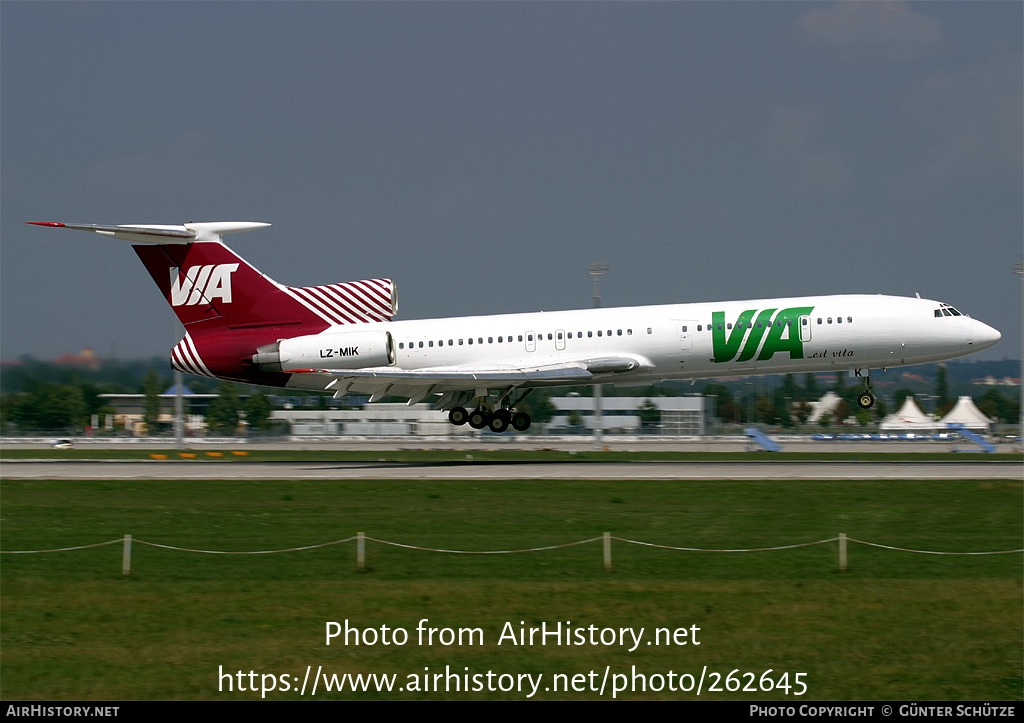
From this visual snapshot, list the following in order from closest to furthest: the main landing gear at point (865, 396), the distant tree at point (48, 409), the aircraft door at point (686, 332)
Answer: the main landing gear at point (865, 396) < the aircraft door at point (686, 332) < the distant tree at point (48, 409)

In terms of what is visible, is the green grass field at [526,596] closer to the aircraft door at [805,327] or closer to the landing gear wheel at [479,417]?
the aircraft door at [805,327]

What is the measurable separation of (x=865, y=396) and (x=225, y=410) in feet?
221

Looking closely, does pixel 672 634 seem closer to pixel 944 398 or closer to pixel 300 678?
pixel 300 678

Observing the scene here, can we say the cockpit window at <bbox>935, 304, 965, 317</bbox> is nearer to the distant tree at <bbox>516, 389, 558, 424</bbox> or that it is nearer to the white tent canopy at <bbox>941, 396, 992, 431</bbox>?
the white tent canopy at <bbox>941, 396, 992, 431</bbox>

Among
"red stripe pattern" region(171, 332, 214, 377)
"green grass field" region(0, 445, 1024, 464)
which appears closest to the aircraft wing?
"red stripe pattern" region(171, 332, 214, 377)

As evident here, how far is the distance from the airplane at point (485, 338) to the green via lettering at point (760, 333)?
0.04 m

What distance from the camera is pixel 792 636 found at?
15.4 m

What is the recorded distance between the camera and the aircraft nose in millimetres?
39312

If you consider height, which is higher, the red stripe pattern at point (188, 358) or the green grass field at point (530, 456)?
the red stripe pattern at point (188, 358)

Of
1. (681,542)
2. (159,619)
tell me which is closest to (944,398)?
(681,542)

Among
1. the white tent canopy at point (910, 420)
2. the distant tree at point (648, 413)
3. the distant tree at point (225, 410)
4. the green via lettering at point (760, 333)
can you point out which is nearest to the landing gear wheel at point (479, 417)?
the green via lettering at point (760, 333)

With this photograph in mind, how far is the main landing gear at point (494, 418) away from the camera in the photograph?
141 feet

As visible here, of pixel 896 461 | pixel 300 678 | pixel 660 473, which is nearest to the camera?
pixel 300 678

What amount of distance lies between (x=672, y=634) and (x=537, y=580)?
3837mm
